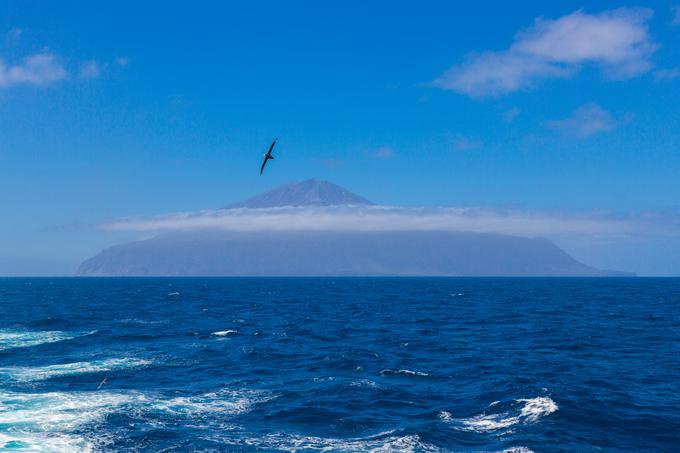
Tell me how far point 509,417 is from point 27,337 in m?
70.4

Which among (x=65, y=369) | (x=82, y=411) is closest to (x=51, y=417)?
(x=82, y=411)

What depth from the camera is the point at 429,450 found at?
31484 millimetres

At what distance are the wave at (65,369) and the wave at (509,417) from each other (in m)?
34.5

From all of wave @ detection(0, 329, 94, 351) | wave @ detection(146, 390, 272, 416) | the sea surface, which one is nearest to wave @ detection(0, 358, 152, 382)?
the sea surface

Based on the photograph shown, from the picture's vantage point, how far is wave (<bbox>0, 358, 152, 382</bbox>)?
51.5 meters

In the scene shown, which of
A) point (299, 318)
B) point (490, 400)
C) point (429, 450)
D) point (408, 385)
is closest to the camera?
point (429, 450)

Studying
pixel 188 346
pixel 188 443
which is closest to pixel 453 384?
pixel 188 443

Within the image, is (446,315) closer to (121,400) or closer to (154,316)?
(154,316)

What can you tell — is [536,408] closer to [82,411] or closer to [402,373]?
[402,373]

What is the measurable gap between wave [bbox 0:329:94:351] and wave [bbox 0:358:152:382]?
17223 mm

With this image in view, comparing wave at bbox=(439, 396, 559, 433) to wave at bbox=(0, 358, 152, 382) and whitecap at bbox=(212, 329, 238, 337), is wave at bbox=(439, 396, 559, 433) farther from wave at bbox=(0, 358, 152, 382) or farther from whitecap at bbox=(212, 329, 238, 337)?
whitecap at bbox=(212, 329, 238, 337)

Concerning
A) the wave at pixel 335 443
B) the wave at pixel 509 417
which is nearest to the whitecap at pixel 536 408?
→ the wave at pixel 509 417

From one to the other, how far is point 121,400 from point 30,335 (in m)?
48.9

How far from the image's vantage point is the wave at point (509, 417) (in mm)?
35713
